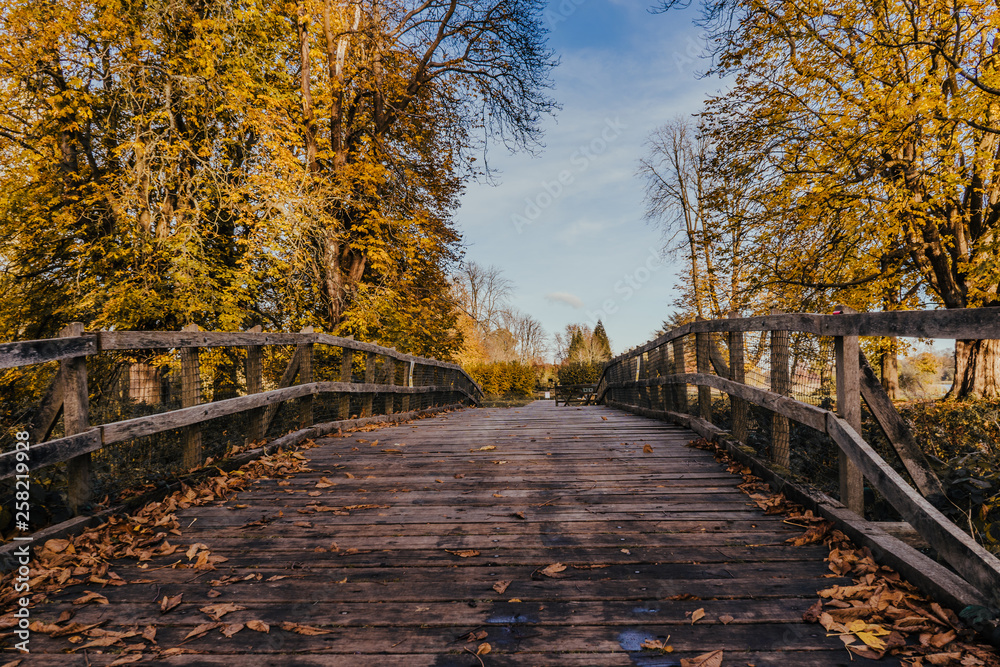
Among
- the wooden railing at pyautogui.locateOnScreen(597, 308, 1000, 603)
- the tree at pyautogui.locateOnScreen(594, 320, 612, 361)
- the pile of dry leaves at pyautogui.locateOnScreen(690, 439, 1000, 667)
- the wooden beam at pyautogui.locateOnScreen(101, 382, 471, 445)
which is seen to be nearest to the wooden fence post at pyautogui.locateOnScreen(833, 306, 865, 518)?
the wooden railing at pyautogui.locateOnScreen(597, 308, 1000, 603)

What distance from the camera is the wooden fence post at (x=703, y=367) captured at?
5.45m

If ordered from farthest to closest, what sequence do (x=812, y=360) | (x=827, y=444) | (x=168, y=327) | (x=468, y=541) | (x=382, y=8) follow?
(x=382, y=8) → (x=168, y=327) → (x=827, y=444) → (x=812, y=360) → (x=468, y=541)

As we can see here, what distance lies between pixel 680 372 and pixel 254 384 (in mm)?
5156

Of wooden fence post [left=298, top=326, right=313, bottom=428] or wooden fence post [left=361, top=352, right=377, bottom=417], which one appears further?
wooden fence post [left=361, top=352, right=377, bottom=417]

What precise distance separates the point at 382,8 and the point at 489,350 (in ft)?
134

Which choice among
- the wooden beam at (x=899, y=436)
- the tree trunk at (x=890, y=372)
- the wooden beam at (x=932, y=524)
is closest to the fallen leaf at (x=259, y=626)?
the wooden beam at (x=932, y=524)

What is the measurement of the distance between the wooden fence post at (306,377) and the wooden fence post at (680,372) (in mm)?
4590

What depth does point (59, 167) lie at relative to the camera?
11.1 metres

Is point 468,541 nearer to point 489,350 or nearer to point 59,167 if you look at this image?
point 59,167

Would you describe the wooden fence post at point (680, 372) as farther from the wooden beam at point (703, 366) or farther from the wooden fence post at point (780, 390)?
the wooden fence post at point (780, 390)

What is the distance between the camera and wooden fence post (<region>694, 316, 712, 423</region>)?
17.9 feet

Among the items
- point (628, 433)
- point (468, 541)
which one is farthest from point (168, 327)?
point (468, 541)

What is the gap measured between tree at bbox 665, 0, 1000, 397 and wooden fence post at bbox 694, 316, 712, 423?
5.70 m

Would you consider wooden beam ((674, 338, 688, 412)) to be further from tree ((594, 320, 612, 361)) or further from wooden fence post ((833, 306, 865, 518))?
tree ((594, 320, 612, 361))
